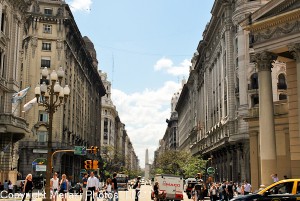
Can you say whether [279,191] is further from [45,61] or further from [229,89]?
[45,61]

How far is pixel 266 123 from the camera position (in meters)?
25.7

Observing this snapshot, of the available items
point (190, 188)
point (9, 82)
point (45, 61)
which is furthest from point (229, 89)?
point (45, 61)

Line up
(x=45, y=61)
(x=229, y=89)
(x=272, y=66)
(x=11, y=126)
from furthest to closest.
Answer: (x=45, y=61) < (x=229, y=89) < (x=11, y=126) < (x=272, y=66)

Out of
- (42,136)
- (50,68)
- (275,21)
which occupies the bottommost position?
(42,136)

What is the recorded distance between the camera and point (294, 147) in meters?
26.4

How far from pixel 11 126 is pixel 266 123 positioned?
29.7 m

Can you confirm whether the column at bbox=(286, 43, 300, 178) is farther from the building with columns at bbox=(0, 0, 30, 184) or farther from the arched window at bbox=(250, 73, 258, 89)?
the building with columns at bbox=(0, 0, 30, 184)

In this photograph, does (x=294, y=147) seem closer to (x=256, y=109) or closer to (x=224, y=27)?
(x=256, y=109)

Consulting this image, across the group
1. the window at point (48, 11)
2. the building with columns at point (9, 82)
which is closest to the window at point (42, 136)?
the window at point (48, 11)

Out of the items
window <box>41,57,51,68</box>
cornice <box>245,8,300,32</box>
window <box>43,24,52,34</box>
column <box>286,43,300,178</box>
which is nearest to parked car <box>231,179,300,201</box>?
column <box>286,43,300,178</box>

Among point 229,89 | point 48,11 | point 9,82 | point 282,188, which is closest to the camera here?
point 282,188

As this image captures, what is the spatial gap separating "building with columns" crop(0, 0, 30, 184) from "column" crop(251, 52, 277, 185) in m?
29.0

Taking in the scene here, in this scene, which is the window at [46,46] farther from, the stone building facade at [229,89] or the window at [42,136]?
the stone building facade at [229,89]

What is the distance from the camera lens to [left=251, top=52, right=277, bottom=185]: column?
82.9 feet
